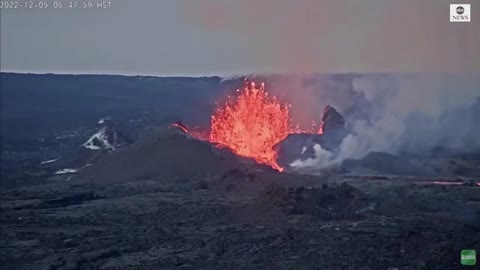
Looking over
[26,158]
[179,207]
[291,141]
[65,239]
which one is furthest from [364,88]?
[65,239]

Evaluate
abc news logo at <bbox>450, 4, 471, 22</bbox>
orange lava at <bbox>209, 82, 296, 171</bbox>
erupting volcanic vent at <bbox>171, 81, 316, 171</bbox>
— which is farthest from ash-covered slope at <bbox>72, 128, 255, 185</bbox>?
abc news logo at <bbox>450, 4, 471, 22</bbox>

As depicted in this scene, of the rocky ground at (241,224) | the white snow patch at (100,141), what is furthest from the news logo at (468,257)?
the white snow patch at (100,141)

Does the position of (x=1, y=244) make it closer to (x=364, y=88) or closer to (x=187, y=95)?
(x=187, y=95)

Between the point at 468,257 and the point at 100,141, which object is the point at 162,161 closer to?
the point at 100,141

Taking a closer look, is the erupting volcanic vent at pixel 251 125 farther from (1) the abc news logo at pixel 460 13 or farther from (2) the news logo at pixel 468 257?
(2) the news logo at pixel 468 257

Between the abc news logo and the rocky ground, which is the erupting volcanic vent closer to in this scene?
the rocky ground
